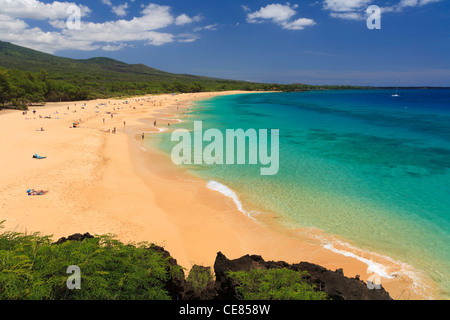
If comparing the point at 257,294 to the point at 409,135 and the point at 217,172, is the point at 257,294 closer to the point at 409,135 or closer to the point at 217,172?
the point at 217,172

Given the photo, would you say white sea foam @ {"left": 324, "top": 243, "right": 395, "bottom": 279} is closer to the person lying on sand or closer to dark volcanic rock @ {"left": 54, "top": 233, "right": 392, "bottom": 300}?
dark volcanic rock @ {"left": 54, "top": 233, "right": 392, "bottom": 300}

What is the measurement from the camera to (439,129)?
202 ft

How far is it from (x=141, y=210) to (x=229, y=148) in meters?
23.3

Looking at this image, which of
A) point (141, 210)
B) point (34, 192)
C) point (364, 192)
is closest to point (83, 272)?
point (141, 210)

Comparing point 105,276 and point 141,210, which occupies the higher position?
point 105,276

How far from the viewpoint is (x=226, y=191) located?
24.9 metres

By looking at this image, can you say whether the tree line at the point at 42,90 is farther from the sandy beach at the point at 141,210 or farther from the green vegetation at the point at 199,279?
the green vegetation at the point at 199,279

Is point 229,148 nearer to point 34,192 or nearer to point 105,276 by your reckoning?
point 34,192

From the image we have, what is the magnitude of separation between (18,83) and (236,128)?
70.1m

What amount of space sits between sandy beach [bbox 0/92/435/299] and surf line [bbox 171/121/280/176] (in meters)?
4.61

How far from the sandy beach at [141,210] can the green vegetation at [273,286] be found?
5971 mm

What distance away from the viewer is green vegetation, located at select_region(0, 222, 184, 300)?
7621mm

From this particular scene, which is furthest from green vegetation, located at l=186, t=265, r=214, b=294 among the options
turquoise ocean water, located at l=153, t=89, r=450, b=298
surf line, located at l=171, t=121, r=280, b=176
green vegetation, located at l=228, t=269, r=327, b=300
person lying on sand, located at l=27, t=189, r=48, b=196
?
surf line, located at l=171, t=121, r=280, b=176

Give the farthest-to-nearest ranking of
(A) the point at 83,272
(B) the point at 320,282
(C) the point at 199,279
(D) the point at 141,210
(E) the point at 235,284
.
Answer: (D) the point at 141,210 → (C) the point at 199,279 → (B) the point at 320,282 → (E) the point at 235,284 → (A) the point at 83,272
